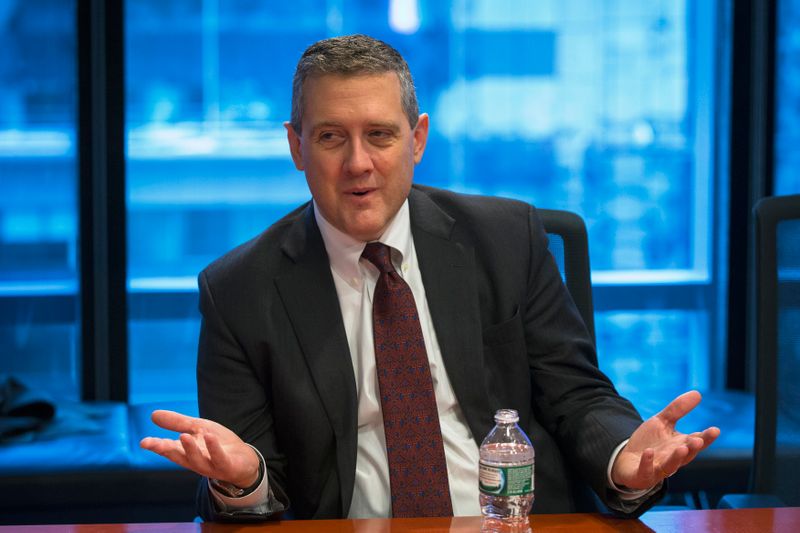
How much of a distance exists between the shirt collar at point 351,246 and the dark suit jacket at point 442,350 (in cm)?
3

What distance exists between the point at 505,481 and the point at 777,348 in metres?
0.95

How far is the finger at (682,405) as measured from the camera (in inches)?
56.7

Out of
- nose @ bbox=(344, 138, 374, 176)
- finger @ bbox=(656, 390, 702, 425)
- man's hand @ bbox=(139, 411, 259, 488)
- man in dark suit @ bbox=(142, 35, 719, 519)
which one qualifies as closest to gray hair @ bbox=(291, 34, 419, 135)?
man in dark suit @ bbox=(142, 35, 719, 519)

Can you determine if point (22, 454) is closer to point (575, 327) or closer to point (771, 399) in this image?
point (575, 327)

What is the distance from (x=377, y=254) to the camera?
186 centimetres

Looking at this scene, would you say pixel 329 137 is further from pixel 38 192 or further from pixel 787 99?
pixel 787 99

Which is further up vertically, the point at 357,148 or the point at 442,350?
the point at 357,148

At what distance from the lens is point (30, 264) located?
158 inches

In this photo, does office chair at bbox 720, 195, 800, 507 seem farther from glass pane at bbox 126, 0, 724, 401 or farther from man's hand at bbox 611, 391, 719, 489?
glass pane at bbox 126, 0, 724, 401

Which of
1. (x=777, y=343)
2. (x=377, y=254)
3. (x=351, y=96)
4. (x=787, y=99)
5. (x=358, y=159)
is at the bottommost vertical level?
(x=777, y=343)

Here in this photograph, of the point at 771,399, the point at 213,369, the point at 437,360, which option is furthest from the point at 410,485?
the point at 771,399

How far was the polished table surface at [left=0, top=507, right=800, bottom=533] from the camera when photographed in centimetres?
142

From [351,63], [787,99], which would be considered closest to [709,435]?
[351,63]

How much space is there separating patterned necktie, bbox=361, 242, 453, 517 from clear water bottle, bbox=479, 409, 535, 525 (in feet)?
0.74
